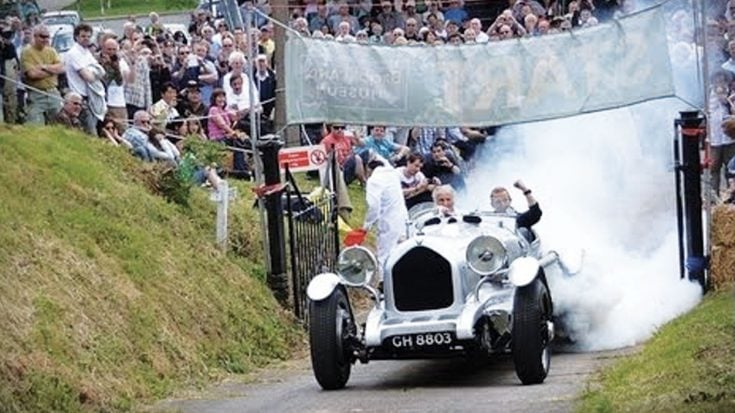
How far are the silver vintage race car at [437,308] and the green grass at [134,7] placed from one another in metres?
30.8

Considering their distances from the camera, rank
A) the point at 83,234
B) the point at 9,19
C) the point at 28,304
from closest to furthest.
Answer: the point at 28,304 < the point at 83,234 < the point at 9,19

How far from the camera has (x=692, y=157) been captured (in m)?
20.0

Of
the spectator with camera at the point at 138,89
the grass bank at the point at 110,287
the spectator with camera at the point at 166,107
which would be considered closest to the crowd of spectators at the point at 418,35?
the spectator with camera at the point at 166,107

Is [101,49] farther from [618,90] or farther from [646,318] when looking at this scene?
[646,318]

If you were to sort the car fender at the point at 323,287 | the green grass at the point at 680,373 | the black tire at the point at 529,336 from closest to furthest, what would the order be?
the green grass at the point at 680,373 < the black tire at the point at 529,336 < the car fender at the point at 323,287

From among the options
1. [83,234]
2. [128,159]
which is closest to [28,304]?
[83,234]

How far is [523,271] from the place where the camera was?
672 inches

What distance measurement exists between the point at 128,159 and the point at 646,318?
6.56m

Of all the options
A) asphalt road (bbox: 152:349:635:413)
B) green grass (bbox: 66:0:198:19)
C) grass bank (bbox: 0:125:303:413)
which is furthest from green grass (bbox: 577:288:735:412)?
green grass (bbox: 66:0:198:19)

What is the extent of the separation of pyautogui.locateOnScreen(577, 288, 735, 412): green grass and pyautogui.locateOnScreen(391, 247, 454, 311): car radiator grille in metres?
1.73

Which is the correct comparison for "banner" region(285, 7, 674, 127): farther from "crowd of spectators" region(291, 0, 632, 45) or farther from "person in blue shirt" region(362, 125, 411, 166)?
"crowd of spectators" region(291, 0, 632, 45)

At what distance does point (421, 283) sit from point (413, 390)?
1107 millimetres

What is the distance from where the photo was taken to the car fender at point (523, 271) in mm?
16891

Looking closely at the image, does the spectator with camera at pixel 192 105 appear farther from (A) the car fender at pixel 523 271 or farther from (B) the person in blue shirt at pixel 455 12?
(A) the car fender at pixel 523 271
